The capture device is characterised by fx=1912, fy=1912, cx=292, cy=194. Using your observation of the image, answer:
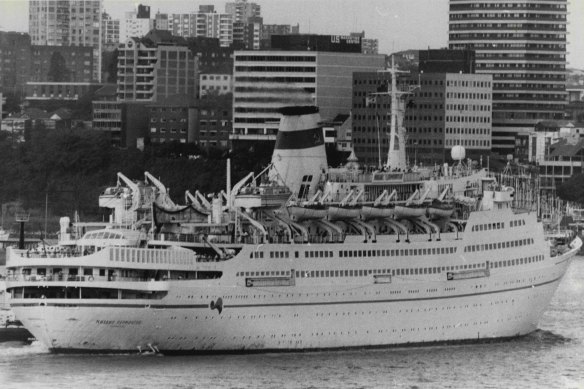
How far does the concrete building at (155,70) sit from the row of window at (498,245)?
219 ft

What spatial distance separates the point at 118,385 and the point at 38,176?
60.6 m

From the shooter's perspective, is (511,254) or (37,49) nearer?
(511,254)

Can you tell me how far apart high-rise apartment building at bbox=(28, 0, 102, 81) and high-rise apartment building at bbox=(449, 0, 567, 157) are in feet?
93.8

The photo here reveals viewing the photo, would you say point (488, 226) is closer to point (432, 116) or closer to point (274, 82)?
point (274, 82)

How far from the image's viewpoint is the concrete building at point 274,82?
11044cm

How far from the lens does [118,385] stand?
156 ft

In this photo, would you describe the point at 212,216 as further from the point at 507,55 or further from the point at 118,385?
the point at 507,55

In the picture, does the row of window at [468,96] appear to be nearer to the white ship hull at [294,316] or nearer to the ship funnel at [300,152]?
Answer: the ship funnel at [300,152]

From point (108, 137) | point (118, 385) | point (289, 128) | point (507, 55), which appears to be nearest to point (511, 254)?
point (289, 128)

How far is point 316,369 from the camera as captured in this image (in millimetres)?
51094

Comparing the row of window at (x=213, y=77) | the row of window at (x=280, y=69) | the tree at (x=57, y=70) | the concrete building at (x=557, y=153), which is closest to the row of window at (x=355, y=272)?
the row of window at (x=280, y=69)

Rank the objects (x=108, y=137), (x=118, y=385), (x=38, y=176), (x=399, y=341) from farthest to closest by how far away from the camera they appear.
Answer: (x=108, y=137), (x=38, y=176), (x=399, y=341), (x=118, y=385)

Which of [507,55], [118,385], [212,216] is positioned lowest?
[118,385]

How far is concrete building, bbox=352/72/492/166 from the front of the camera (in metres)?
112
